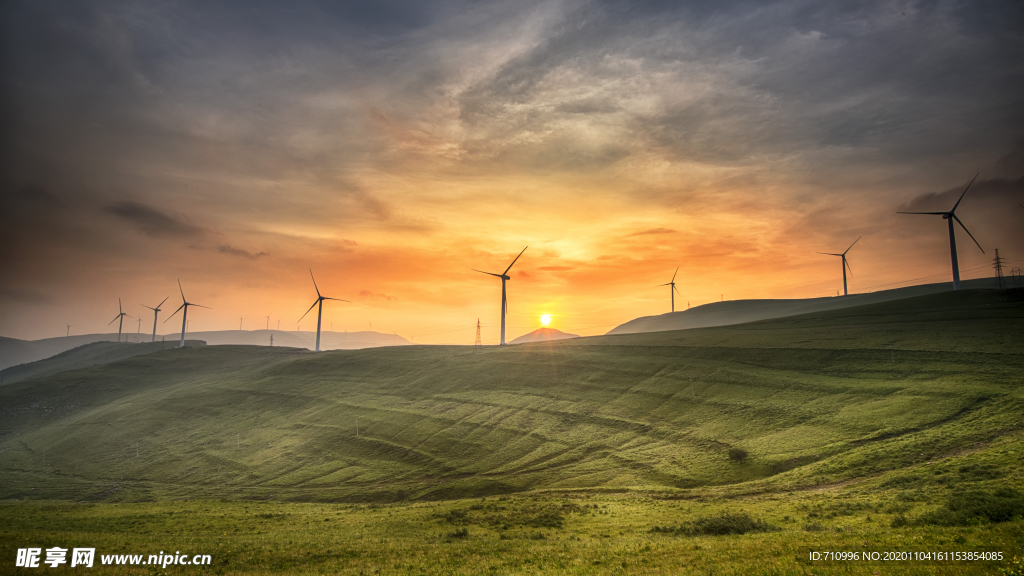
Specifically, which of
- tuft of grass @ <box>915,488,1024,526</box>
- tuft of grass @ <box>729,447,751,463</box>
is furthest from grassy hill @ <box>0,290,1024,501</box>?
tuft of grass @ <box>915,488,1024,526</box>

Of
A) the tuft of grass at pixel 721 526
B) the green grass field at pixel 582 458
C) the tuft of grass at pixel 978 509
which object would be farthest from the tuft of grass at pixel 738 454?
the tuft of grass at pixel 978 509

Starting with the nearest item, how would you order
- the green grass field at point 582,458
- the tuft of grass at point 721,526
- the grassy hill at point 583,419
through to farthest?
the green grass field at point 582,458 < the tuft of grass at point 721,526 < the grassy hill at point 583,419

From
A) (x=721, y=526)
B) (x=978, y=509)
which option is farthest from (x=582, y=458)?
(x=978, y=509)

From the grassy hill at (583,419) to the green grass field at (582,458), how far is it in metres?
0.50

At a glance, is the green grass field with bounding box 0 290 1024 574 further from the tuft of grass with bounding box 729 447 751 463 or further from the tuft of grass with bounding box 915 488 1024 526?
the tuft of grass with bounding box 729 447 751 463

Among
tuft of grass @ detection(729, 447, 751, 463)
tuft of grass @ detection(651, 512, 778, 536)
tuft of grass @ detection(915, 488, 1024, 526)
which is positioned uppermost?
tuft of grass @ detection(915, 488, 1024, 526)

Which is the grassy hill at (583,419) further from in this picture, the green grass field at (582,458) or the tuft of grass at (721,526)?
the tuft of grass at (721,526)

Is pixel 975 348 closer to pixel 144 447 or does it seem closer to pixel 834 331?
pixel 834 331

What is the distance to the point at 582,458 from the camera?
6719 centimetres

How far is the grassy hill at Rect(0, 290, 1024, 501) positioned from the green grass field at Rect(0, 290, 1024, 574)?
499 mm

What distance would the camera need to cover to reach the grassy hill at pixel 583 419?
57625mm

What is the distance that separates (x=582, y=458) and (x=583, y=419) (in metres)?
14.3

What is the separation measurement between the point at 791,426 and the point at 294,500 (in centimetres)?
6815

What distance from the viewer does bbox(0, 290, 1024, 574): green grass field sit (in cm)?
3070
